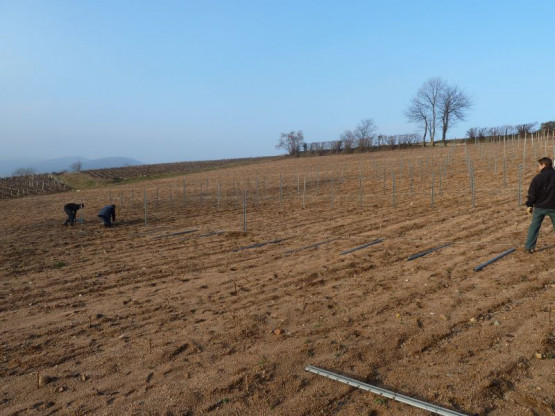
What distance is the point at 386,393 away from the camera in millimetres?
2947

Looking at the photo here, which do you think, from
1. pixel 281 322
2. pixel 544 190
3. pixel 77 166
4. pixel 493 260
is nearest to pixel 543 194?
pixel 544 190

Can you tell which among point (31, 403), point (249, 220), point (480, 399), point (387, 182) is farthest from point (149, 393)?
point (387, 182)

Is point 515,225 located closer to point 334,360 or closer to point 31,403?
point 334,360

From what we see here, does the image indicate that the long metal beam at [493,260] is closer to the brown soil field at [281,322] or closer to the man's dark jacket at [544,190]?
the brown soil field at [281,322]

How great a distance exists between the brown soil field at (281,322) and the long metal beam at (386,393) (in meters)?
0.05

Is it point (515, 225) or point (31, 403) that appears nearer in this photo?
point (31, 403)

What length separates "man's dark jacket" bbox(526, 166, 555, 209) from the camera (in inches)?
230

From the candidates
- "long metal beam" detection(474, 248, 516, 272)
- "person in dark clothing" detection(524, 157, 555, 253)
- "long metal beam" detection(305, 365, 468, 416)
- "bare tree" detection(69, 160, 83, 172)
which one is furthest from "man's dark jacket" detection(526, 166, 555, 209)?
"bare tree" detection(69, 160, 83, 172)

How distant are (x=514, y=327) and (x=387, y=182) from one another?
588 inches

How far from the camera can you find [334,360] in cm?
348

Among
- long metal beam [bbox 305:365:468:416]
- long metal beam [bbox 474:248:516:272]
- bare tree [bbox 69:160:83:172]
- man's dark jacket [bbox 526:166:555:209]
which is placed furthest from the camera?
bare tree [bbox 69:160:83:172]

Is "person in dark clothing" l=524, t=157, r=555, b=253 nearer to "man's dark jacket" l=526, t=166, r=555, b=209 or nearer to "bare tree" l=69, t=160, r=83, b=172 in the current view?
"man's dark jacket" l=526, t=166, r=555, b=209

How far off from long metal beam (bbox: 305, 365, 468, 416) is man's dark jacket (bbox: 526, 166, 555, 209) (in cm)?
427

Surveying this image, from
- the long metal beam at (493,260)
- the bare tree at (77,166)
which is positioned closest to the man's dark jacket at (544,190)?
the long metal beam at (493,260)
